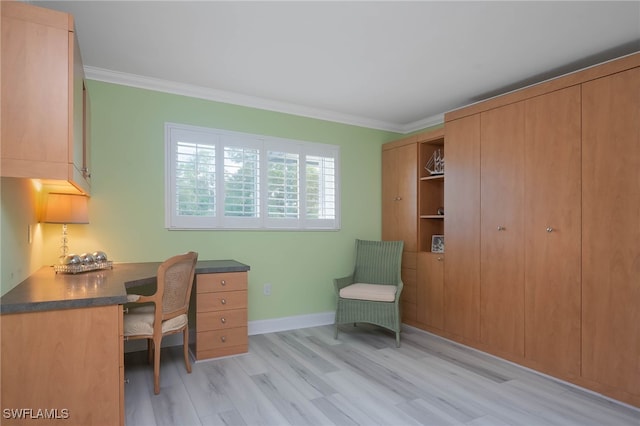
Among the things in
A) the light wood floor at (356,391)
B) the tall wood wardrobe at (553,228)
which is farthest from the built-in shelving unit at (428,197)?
Answer: the light wood floor at (356,391)

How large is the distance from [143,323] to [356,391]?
1.55 meters

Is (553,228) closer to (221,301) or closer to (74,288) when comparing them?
(221,301)

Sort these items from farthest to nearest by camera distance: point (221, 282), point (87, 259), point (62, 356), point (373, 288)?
point (373, 288) → point (221, 282) → point (87, 259) → point (62, 356)

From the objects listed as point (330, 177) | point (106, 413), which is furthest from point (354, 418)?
point (330, 177)

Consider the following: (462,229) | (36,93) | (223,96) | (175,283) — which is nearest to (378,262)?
(462,229)

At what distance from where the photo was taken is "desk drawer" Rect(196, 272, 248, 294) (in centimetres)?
306

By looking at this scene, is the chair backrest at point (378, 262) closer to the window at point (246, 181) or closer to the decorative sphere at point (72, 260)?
the window at point (246, 181)

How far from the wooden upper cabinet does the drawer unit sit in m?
1.57

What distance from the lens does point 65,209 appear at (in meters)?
2.66

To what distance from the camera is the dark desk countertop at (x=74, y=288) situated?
1592 mm

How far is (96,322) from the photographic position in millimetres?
1705

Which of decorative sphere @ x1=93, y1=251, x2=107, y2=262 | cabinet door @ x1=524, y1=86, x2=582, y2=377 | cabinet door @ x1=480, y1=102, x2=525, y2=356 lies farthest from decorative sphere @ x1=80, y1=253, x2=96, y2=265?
cabinet door @ x1=524, y1=86, x2=582, y2=377

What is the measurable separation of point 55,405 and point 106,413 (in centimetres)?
21

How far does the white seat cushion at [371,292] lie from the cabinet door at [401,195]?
701mm
